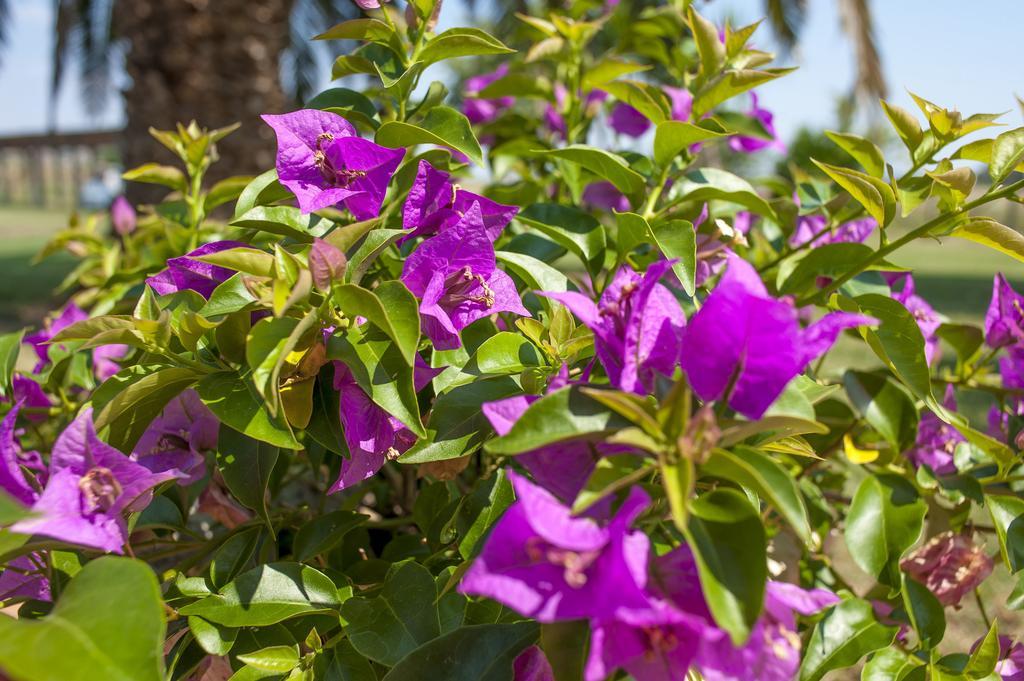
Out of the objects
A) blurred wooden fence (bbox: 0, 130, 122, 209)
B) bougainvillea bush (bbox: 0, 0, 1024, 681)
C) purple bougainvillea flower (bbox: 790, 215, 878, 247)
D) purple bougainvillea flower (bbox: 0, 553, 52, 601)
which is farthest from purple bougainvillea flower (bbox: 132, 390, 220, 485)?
blurred wooden fence (bbox: 0, 130, 122, 209)

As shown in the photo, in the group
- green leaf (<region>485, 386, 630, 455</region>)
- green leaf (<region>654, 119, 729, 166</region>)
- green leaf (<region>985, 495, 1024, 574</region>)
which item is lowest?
green leaf (<region>985, 495, 1024, 574</region>)

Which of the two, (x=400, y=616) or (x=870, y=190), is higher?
(x=870, y=190)

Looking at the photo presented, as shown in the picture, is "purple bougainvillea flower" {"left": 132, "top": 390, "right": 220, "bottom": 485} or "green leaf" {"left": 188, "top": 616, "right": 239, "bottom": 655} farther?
"purple bougainvillea flower" {"left": 132, "top": 390, "right": 220, "bottom": 485}

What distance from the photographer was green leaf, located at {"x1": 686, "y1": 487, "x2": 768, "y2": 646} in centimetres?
40

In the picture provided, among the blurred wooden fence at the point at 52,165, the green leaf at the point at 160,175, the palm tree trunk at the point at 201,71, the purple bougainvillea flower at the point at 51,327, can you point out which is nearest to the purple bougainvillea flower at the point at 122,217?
the purple bougainvillea flower at the point at 51,327

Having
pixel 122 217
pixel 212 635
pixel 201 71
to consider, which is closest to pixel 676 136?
pixel 212 635

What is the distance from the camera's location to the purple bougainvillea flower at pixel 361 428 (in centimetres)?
61

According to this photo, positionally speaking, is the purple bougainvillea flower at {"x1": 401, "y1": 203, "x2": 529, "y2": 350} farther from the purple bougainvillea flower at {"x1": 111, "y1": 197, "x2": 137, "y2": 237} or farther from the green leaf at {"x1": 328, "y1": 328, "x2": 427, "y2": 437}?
the purple bougainvillea flower at {"x1": 111, "y1": 197, "x2": 137, "y2": 237}

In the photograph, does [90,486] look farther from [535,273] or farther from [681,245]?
[681,245]

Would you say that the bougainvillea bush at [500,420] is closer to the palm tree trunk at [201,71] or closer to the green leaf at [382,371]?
the green leaf at [382,371]

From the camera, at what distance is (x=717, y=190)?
0.81 meters

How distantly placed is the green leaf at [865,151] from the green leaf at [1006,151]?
89 mm

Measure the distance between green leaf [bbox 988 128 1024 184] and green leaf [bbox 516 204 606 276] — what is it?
0.36 meters

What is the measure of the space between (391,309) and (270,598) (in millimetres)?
252
